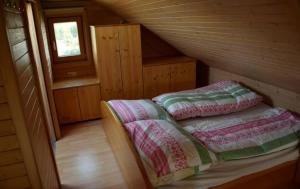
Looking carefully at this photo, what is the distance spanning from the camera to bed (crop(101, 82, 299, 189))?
177cm

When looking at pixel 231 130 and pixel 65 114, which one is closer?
pixel 231 130

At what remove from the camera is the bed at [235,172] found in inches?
69.6

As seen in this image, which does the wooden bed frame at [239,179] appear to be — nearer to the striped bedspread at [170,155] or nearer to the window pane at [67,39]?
the striped bedspread at [170,155]

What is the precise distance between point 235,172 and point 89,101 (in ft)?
7.44

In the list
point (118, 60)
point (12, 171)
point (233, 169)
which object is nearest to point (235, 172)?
point (233, 169)

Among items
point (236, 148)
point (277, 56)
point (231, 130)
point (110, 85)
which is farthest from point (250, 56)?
point (110, 85)

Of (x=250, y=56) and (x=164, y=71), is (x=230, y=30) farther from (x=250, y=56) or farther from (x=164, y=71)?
(x=164, y=71)

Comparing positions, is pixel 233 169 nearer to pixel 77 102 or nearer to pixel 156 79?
pixel 156 79

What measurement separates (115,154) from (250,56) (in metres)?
1.72

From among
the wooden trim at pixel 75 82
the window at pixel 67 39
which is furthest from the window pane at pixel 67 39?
the wooden trim at pixel 75 82

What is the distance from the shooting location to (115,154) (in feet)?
8.75

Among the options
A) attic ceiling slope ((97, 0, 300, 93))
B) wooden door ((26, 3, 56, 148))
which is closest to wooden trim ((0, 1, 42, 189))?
wooden door ((26, 3, 56, 148))

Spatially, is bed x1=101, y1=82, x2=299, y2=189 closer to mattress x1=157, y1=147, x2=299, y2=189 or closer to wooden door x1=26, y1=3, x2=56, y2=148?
mattress x1=157, y1=147, x2=299, y2=189

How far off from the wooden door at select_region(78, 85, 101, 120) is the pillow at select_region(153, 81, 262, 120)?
98 cm
